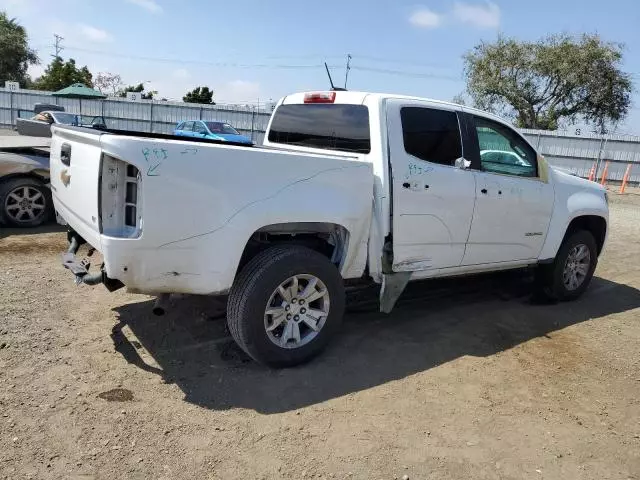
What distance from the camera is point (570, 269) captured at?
5797 millimetres

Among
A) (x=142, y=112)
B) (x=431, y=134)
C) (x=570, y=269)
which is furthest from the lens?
(x=142, y=112)

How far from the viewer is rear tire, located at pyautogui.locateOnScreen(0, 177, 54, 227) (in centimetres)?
695

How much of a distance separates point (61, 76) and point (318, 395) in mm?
50270

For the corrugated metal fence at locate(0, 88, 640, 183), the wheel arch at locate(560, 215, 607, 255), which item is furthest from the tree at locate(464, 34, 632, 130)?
the wheel arch at locate(560, 215, 607, 255)

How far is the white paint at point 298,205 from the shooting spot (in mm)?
3160

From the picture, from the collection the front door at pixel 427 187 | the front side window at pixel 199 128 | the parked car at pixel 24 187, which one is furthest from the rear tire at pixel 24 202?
the front side window at pixel 199 128

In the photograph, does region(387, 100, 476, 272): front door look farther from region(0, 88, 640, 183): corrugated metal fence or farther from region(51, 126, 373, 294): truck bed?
region(0, 88, 640, 183): corrugated metal fence

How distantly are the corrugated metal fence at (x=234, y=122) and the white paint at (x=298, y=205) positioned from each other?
19.9 metres

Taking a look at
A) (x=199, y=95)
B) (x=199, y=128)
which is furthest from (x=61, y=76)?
(x=199, y=128)

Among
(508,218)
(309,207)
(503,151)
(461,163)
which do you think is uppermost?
(503,151)

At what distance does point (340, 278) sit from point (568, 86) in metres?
35.2

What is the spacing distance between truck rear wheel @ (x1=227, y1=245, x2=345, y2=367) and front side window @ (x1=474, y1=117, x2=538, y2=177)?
1908mm

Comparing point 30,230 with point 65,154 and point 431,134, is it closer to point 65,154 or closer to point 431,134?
point 65,154

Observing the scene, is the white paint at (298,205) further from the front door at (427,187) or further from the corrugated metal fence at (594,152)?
the corrugated metal fence at (594,152)
